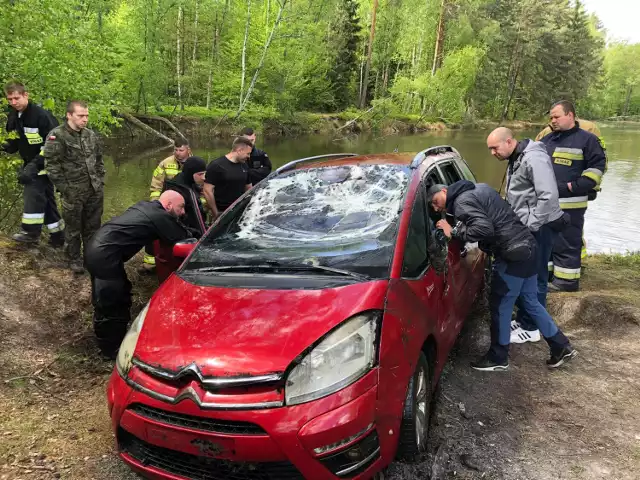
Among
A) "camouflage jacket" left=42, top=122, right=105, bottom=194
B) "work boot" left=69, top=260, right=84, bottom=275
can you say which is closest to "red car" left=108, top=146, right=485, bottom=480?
"work boot" left=69, top=260, right=84, bottom=275

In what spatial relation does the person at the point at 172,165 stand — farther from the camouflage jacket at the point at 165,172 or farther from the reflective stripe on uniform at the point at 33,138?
the reflective stripe on uniform at the point at 33,138

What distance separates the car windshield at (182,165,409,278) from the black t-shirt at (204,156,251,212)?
1.72 meters

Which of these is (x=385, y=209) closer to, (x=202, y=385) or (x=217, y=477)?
(x=202, y=385)

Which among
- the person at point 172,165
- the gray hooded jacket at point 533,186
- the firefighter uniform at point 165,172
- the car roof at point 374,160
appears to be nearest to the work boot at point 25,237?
the person at point 172,165

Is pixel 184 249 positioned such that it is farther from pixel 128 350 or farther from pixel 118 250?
pixel 128 350

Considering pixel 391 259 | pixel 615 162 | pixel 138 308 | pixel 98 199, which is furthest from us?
pixel 615 162

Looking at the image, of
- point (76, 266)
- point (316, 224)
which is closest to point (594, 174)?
point (316, 224)

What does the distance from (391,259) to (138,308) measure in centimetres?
309

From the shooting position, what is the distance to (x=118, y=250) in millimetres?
3703

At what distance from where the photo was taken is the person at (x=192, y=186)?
5.12 m

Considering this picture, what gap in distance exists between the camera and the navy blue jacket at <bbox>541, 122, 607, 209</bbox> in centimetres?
479

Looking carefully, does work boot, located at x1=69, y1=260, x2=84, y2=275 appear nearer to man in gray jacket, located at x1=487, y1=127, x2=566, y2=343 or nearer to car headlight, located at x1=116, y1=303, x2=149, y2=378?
car headlight, located at x1=116, y1=303, x2=149, y2=378

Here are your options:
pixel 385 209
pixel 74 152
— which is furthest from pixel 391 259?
pixel 74 152

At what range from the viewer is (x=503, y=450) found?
8.84 ft
